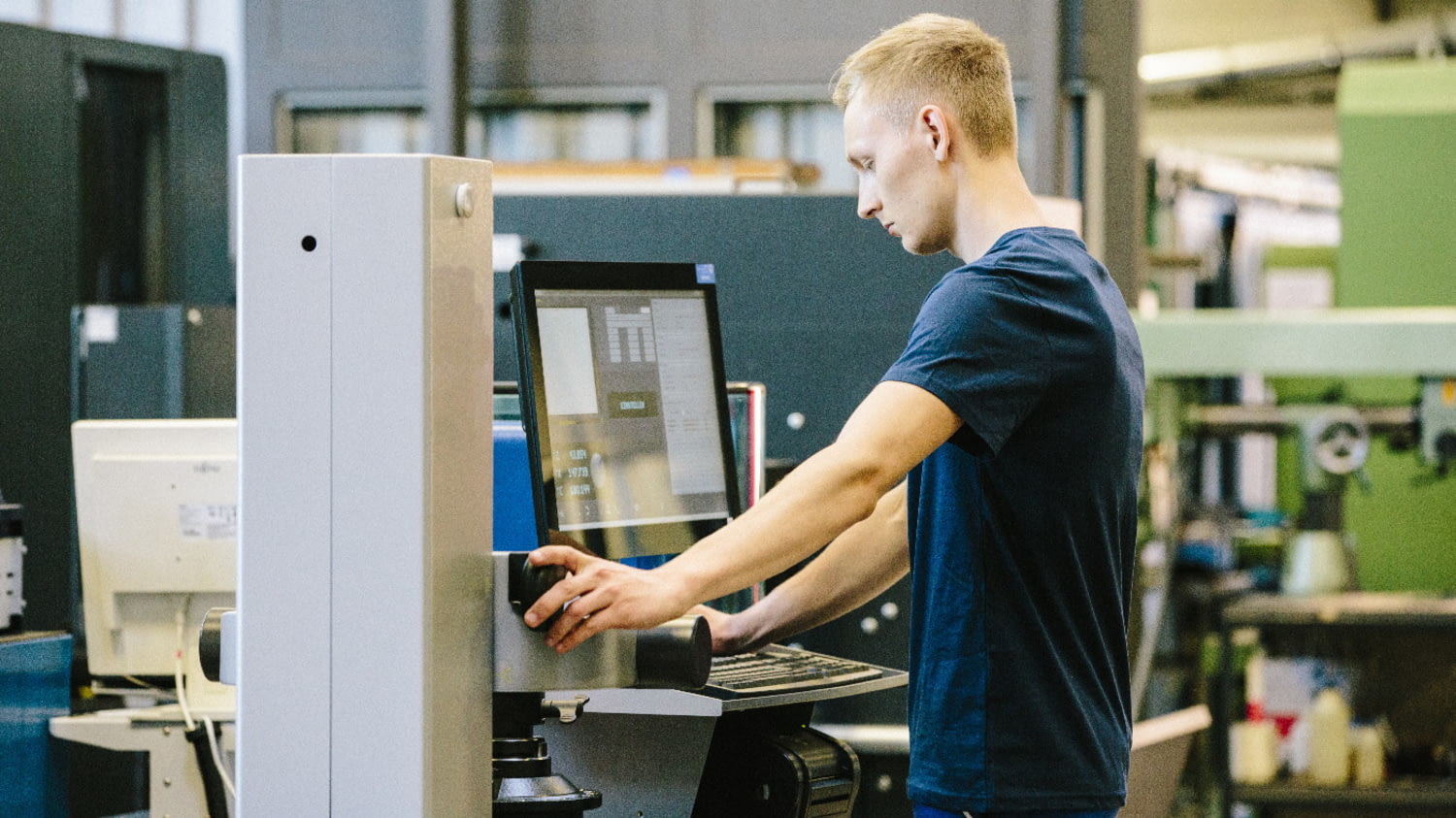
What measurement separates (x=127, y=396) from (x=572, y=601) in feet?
7.97

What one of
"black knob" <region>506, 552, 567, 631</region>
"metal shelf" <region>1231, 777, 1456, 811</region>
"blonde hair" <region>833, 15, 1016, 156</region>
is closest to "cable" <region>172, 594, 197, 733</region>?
"black knob" <region>506, 552, 567, 631</region>

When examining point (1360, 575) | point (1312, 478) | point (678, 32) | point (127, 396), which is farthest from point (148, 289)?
point (1360, 575)

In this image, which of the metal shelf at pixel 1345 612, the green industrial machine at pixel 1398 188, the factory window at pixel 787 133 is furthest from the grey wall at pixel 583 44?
the metal shelf at pixel 1345 612

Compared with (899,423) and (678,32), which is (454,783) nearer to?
(899,423)

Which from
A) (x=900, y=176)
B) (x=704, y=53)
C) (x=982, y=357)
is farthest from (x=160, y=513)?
(x=704, y=53)

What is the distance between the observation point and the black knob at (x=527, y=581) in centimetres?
155

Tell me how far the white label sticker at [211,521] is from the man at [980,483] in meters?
1.25

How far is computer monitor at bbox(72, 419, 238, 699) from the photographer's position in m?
2.63

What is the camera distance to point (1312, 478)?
15.7 feet

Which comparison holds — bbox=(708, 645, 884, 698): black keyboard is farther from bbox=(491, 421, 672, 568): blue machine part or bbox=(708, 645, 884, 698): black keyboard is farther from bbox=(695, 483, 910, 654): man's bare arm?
bbox=(491, 421, 672, 568): blue machine part

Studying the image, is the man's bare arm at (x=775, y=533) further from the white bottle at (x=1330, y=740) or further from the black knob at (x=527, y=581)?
the white bottle at (x=1330, y=740)

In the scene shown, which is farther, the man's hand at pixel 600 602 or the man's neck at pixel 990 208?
the man's neck at pixel 990 208

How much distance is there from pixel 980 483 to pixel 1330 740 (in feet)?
11.2

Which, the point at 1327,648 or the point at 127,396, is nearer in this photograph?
the point at 127,396
